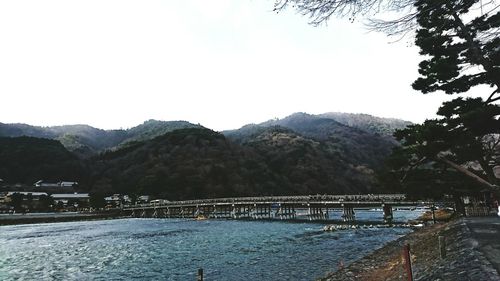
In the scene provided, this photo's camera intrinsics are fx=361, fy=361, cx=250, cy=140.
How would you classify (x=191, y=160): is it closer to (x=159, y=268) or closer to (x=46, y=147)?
(x=46, y=147)

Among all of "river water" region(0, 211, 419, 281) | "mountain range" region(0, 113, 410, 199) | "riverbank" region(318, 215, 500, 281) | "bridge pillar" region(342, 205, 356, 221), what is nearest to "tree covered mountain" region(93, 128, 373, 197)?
"mountain range" region(0, 113, 410, 199)

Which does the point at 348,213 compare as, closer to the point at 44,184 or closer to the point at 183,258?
the point at 183,258

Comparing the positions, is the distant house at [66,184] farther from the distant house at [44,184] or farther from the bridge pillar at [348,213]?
the bridge pillar at [348,213]

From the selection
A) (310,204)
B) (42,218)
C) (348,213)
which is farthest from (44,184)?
(348,213)

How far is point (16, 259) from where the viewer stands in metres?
27.3

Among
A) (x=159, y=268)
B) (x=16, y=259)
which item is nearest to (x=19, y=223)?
(x=16, y=259)

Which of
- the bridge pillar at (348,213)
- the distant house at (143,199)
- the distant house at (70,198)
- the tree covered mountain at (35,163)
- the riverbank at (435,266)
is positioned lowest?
the bridge pillar at (348,213)

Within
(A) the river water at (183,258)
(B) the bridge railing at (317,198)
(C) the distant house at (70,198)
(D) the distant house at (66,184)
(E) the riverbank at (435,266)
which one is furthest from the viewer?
(D) the distant house at (66,184)

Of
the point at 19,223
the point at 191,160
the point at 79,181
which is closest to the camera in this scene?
the point at 19,223

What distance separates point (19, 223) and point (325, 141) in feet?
452

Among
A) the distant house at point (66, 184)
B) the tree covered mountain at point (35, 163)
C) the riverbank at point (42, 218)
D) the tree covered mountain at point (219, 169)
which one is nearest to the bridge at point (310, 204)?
the riverbank at point (42, 218)

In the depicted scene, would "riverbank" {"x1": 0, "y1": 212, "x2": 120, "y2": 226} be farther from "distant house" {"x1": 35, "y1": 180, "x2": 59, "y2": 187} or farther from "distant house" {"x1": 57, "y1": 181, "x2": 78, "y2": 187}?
"distant house" {"x1": 57, "y1": 181, "x2": 78, "y2": 187}

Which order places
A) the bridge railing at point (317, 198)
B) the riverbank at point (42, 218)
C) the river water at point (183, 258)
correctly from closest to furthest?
the river water at point (183, 258)
the bridge railing at point (317, 198)
the riverbank at point (42, 218)

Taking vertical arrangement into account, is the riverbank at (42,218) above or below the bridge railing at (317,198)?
below
